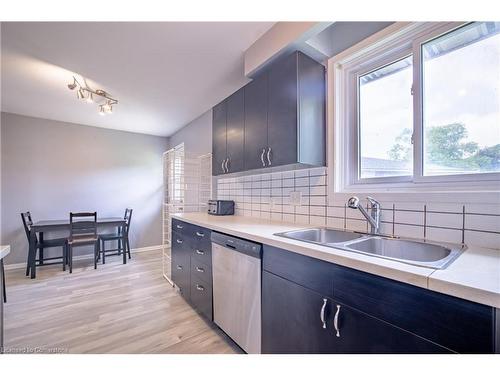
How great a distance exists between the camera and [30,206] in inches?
134

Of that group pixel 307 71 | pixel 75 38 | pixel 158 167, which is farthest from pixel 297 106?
pixel 158 167

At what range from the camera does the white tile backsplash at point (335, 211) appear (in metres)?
0.98

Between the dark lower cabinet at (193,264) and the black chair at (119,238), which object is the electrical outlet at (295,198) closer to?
the dark lower cabinet at (193,264)

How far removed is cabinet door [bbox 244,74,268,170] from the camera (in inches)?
67.0

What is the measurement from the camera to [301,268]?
1034 millimetres

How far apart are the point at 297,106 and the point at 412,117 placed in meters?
0.68

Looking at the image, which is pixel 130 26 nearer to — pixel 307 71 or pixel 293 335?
pixel 307 71

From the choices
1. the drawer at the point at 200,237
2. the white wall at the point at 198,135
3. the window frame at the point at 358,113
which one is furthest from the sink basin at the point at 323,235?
the white wall at the point at 198,135

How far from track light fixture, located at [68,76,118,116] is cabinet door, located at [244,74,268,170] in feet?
6.27

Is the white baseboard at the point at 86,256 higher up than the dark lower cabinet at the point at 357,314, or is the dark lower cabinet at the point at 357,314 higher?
the dark lower cabinet at the point at 357,314

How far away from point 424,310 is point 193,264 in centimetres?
177

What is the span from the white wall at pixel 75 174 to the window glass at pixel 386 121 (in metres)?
4.11

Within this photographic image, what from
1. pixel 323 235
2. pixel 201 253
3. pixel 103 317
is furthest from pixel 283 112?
pixel 103 317

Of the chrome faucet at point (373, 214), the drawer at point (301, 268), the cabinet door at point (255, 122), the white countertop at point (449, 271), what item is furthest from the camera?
the cabinet door at point (255, 122)
